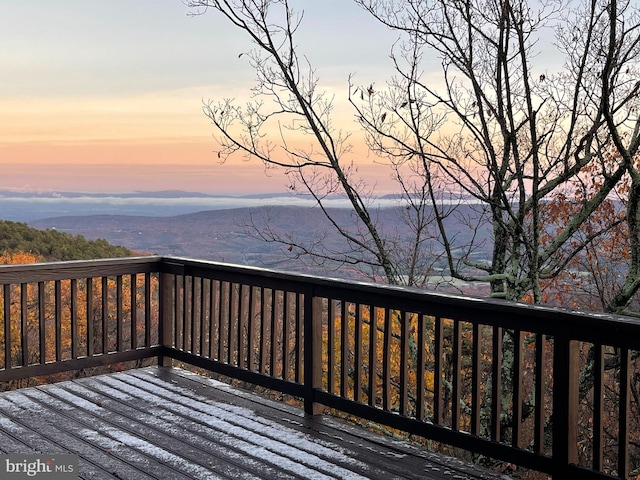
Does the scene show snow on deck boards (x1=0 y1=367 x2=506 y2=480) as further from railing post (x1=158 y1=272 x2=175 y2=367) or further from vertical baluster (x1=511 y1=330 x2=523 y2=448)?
railing post (x1=158 y1=272 x2=175 y2=367)

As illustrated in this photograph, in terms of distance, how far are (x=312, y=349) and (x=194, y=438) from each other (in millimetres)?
883

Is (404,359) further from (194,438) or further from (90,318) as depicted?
(90,318)

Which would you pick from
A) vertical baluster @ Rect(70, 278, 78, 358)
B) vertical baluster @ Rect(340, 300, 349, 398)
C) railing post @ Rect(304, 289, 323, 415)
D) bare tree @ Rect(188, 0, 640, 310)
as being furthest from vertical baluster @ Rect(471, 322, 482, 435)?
bare tree @ Rect(188, 0, 640, 310)

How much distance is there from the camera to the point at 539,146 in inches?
264

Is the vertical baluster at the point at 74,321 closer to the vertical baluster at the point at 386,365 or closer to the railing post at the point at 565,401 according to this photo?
the vertical baluster at the point at 386,365

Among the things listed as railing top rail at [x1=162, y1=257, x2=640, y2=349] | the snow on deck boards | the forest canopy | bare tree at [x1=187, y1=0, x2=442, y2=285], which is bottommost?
the snow on deck boards

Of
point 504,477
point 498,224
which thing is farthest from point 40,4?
point 504,477

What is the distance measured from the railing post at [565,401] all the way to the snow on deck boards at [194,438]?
394mm

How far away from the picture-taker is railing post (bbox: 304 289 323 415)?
13.7 ft

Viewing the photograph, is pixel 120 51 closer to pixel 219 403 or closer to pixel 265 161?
pixel 265 161

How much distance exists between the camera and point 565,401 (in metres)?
2.98

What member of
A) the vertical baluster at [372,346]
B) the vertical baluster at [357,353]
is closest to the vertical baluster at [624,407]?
the vertical baluster at [372,346]

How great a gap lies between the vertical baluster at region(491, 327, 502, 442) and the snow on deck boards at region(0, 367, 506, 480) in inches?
9.2

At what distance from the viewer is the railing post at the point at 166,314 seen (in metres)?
5.53
